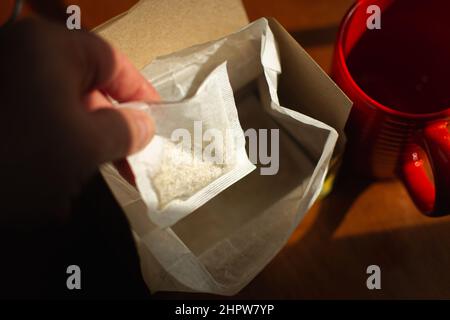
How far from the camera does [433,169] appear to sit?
1.09ft

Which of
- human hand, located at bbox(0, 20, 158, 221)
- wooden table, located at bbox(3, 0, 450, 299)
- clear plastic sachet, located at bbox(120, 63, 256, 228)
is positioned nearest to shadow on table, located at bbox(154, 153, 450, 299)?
wooden table, located at bbox(3, 0, 450, 299)

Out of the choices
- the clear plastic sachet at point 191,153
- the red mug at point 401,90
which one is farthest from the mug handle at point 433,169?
the clear plastic sachet at point 191,153

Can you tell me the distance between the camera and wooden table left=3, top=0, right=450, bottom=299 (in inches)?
17.0

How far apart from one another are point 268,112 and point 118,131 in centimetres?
20

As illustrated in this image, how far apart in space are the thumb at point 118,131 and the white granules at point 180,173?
0.04 metres

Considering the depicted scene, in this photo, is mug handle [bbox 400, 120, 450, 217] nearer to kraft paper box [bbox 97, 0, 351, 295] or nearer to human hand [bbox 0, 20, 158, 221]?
kraft paper box [bbox 97, 0, 351, 295]

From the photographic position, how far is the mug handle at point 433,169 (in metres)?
0.33

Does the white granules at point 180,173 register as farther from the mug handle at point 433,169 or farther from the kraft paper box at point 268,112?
the mug handle at point 433,169

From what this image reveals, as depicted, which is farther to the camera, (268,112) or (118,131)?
(268,112)

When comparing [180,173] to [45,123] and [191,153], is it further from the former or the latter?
[45,123]

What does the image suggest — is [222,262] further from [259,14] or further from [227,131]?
[259,14]

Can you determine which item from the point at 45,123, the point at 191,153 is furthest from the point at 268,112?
the point at 45,123

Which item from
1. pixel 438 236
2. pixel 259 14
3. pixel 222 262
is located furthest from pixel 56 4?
pixel 438 236

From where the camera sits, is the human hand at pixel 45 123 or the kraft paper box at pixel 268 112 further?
the kraft paper box at pixel 268 112
